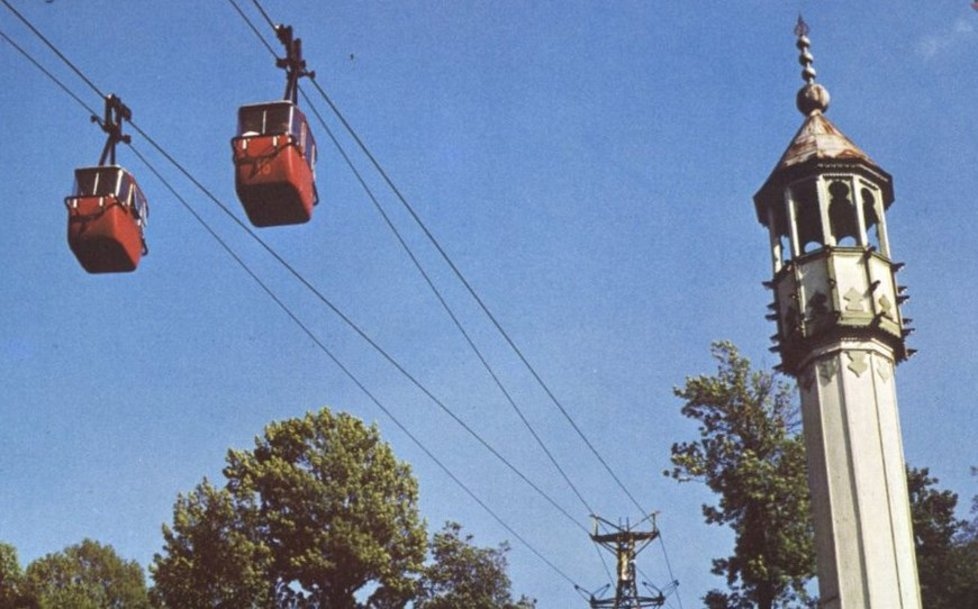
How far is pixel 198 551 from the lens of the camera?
131ft

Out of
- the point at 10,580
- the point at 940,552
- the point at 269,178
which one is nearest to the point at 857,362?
the point at 269,178

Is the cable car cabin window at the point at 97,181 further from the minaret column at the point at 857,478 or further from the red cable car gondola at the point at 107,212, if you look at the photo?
the minaret column at the point at 857,478

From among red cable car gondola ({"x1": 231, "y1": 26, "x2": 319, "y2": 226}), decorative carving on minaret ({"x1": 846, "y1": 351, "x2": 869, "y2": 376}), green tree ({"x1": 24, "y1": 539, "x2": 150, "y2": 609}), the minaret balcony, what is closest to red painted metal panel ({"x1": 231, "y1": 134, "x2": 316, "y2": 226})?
red cable car gondola ({"x1": 231, "y1": 26, "x2": 319, "y2": 226})

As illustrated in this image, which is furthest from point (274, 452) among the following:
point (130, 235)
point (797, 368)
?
point (130, 235)

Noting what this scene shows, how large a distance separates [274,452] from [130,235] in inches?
1157

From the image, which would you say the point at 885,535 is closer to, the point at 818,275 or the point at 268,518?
the point at 818,275

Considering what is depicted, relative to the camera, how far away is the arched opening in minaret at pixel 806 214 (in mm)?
22625

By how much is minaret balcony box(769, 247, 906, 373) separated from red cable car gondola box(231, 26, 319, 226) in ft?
34.3

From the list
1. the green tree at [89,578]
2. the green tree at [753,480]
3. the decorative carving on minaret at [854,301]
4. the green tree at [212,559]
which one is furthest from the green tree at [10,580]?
the decorative carving on minaret at [854,301]

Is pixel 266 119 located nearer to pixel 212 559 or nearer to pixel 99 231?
pixel 99 231

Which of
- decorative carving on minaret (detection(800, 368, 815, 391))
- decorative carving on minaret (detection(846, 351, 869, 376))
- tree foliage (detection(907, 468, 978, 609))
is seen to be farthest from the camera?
tree foliage (detection(907, 468, 978, 609))

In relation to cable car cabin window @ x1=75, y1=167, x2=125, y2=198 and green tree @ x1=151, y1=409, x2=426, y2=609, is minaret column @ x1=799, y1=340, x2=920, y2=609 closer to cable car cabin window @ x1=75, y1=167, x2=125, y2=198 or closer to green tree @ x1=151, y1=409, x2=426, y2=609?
cable car cabin window @ x1=75, y1=167, x2=125, y2=198

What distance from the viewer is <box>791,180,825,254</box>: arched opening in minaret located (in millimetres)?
22625

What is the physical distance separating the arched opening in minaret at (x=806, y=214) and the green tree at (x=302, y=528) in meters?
23.2
